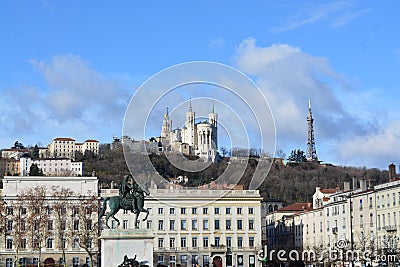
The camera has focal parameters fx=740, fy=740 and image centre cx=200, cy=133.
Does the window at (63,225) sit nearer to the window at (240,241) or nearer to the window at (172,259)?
the window at (172,259)

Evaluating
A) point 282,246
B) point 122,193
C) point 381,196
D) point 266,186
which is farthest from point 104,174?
point 122,193

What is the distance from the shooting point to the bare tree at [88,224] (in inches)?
3772

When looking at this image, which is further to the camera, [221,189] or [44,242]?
[221,189]

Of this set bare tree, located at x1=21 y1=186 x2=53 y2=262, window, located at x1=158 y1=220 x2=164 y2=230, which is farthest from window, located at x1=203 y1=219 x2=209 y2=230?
bare tree, located at x1=21 y1=186 x2=53 y2=262

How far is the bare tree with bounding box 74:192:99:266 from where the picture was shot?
9581 centimetres

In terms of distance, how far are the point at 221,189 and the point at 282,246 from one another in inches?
840

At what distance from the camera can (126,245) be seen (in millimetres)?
43688

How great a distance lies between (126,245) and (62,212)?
183 feet

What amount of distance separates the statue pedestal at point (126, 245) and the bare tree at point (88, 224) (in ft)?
173

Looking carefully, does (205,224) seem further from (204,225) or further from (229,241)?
(229,241)

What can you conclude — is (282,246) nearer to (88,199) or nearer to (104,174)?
(88,199)

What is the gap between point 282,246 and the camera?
119 meters

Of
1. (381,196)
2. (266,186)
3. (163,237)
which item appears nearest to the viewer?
(381,196)

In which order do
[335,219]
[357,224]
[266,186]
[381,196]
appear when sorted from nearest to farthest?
[381,196] < [357,224] < [335,219] < [266,186]
